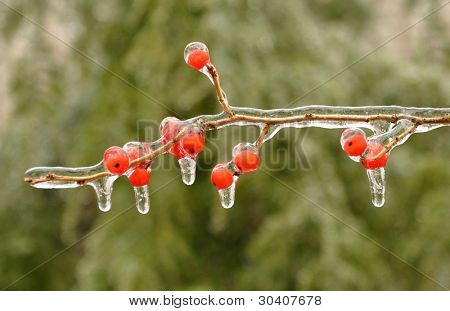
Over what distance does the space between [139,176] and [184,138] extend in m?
0.09

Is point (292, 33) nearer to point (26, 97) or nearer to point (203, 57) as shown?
point (26, 97)

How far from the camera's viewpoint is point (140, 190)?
2.05 feet

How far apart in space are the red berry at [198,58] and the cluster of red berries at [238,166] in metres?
0.09

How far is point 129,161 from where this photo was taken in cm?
55

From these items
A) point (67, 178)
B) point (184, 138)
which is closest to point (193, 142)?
point (184, 138)

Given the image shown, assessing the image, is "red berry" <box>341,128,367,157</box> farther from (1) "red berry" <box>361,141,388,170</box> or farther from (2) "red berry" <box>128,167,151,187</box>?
(2) "red berry" <box>128,167,151,187</box>

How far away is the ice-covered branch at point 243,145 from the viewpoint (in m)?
0.51

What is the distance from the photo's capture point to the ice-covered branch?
512mm

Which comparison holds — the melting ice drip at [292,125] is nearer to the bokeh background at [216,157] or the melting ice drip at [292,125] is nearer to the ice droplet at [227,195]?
the ice droplet at [227,195]

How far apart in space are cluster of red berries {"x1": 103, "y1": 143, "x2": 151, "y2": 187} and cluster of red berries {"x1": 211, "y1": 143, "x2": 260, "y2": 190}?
75 mm

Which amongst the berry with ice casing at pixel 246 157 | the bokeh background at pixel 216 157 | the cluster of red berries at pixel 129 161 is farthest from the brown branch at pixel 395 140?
the bokeh background at pixel 216 157

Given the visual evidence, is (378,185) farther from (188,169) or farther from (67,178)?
(67,178)

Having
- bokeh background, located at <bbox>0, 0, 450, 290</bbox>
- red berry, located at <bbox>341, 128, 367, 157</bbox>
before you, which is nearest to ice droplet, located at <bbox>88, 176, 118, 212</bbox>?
red berry, located at <bbox>341, 128, 367, 157</bbox>
